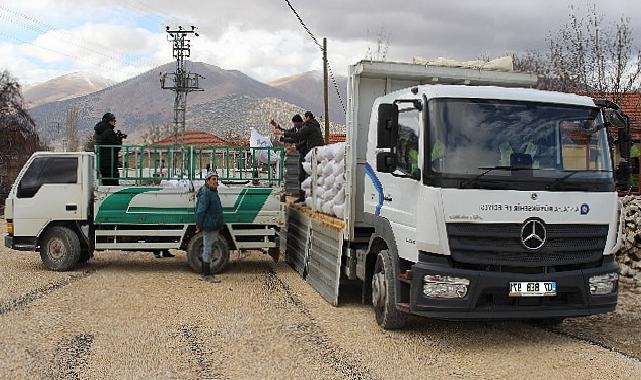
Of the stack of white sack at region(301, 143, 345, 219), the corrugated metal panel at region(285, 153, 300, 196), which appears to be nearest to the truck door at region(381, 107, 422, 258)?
the stack of white sack at region(301, 143, 345, 219)

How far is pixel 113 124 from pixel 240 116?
500ft

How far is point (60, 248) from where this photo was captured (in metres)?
12.3

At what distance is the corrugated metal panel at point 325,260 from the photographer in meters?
9.51

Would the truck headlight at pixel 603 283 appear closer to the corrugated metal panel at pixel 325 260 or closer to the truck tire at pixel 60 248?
the corrugated metal panel at pixel 325 260

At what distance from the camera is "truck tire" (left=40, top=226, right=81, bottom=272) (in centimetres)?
1230

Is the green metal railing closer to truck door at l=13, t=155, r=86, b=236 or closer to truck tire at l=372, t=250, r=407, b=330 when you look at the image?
truck door at l=13, t=155, r=86, b=236

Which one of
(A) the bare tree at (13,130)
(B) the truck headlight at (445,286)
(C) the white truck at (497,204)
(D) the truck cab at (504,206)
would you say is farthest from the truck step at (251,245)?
(A) the bare tree at (13,130)

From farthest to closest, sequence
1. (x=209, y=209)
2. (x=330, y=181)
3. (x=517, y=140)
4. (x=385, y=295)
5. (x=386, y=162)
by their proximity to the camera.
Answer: (x=209, y=209)
(x=330, y=181)
(x=385, y=295)
(x=386, y=162)
(x=517, y=140)

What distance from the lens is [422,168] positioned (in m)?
7.06

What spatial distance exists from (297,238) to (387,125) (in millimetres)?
5312

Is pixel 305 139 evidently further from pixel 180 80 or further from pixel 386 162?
pixel 180 80

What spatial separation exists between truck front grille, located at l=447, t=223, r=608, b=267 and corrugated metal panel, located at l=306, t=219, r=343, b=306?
2.67 m

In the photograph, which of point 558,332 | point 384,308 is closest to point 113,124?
point 384,308

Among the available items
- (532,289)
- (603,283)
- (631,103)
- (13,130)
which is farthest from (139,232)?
(13,130)
